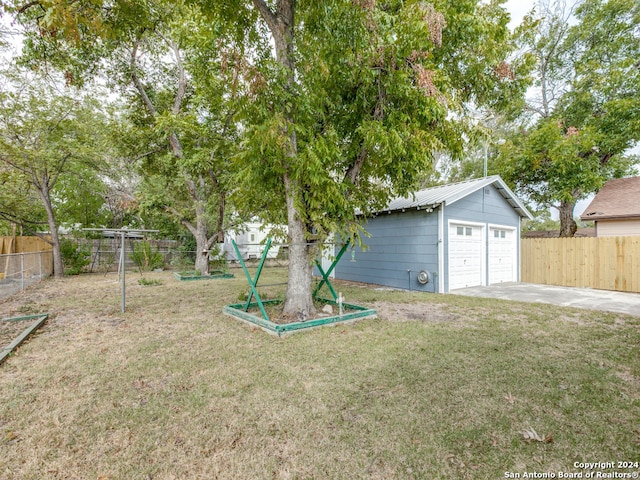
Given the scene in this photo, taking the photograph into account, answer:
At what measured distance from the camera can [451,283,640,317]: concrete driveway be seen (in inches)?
264

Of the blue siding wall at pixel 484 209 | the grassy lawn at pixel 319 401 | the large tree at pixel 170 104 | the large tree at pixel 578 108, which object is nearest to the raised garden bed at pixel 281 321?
the grassy lawn at pixel 319 401

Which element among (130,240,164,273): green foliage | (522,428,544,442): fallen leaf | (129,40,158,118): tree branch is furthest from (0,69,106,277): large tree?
(522,428,544,442): fallen leaf

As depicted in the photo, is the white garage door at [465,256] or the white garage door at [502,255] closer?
the white garage door at [465,256]

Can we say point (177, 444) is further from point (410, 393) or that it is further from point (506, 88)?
point (506, 88)

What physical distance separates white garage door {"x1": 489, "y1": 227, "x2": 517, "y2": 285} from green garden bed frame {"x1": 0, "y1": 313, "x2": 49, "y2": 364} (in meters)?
11.4

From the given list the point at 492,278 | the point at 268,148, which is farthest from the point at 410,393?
the point at 492,278

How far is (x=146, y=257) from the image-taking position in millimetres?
14484

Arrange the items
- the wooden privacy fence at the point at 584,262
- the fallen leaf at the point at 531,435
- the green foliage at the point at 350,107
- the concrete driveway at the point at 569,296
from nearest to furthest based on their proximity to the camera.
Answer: the fallen leaf at the point at 531,435 < the green foliage at the point at 350,107 < the concrete driveway at the point at 569,296 < the wooden privacy fence at the point at 584,262

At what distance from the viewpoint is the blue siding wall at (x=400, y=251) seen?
8805 mm

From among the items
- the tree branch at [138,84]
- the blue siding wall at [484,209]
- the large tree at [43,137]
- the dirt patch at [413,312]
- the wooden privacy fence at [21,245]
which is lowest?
the dirt patch at [413,312]

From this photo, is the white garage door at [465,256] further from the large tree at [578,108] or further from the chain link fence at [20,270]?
the chain link fence at [20,270]

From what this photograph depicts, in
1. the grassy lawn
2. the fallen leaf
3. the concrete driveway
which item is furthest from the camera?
the concrete driveway

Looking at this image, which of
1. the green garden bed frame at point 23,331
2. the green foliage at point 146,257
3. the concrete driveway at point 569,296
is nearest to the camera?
the green garden bed frame at point 23,331

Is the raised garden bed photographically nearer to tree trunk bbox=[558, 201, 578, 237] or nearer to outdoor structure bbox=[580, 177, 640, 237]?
outdoor structure bbox=[580, 177, 640, 237]
